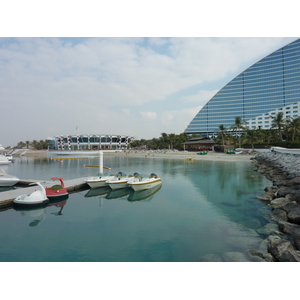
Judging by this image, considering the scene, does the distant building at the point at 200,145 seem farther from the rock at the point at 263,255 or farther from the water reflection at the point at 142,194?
the rock at the point at 263,255

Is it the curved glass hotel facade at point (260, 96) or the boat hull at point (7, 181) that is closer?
the boat hull at point (7, 181)

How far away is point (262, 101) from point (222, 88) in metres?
29.7

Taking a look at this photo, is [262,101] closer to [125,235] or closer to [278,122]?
[278,122]

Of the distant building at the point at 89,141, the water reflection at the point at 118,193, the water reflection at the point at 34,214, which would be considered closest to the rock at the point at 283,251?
the water reflection at the point at 34,214

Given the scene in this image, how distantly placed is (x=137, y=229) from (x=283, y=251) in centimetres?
755

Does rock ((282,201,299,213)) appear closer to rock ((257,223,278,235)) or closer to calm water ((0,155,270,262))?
calm water ((0,155,270,262))

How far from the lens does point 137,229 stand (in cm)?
1309

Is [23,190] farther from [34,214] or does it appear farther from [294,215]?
[294,215]

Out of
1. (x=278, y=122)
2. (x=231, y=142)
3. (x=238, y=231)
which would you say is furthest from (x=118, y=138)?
(x=238, y=231)

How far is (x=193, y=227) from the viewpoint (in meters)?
13.3

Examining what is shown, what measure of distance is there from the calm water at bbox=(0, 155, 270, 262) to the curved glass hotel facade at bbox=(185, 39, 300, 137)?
145 meters

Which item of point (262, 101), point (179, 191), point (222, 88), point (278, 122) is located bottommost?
point (179, 191)

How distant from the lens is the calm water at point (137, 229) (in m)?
10.1

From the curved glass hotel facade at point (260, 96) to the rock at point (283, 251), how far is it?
494 feet
